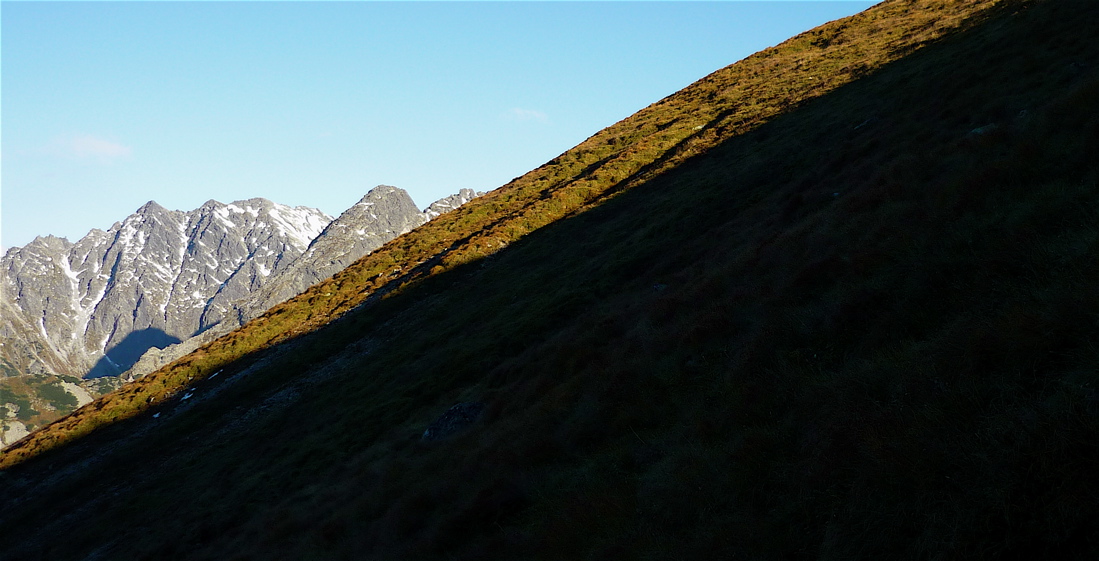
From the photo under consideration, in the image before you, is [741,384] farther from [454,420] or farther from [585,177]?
[585,177]

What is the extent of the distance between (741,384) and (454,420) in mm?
10818

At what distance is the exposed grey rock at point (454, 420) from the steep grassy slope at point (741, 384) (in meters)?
0.90

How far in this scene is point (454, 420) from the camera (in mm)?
17453

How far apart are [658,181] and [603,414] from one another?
31.4 m

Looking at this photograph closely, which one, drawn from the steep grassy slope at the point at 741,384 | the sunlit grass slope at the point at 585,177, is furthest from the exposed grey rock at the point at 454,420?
the sunlit grass slope at the point at 585,177

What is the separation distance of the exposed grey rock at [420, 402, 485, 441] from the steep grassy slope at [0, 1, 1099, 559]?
898 mm

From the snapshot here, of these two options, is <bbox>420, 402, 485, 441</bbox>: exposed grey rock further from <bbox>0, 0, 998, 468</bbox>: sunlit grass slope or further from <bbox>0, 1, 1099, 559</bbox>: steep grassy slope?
<bbox>0, 0, 998, 468</bbox>: sunlit grass slope

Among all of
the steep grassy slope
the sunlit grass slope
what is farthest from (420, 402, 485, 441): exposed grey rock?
the sunlit grass slope

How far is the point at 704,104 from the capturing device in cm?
5866

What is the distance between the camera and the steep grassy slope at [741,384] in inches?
214

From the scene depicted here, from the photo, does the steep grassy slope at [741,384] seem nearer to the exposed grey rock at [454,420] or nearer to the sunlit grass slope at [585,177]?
the exposed grey rock at [454,420]

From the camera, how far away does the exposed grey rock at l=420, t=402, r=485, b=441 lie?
A: 17.1 meters

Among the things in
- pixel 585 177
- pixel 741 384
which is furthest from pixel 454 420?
pixel 585 177

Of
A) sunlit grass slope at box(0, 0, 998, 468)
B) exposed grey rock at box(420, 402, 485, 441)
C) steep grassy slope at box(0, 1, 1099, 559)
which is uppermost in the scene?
sunlit grass slope at box(0, 0, 998, 468)
